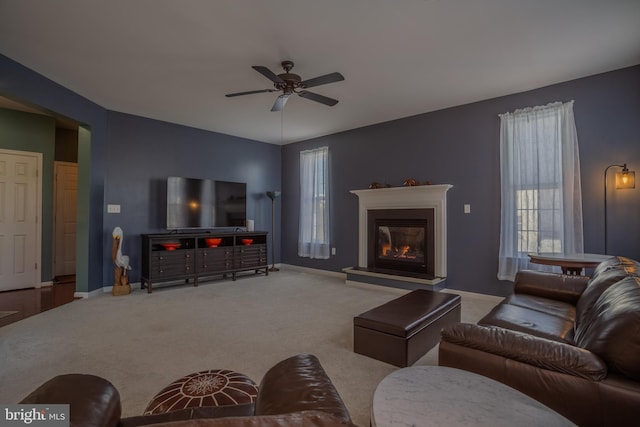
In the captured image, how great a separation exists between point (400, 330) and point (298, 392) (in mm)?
1701

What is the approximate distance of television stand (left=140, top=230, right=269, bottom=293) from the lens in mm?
4836

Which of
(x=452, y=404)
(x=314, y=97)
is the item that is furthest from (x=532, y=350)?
(x=314, y=97)

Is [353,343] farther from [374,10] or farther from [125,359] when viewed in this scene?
[374,10]

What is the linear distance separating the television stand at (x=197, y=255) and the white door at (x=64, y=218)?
2.16 meters

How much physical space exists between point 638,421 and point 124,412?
2.43m

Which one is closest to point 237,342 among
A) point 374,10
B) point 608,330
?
point 608,330

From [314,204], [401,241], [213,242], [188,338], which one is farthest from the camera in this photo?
[314,204]

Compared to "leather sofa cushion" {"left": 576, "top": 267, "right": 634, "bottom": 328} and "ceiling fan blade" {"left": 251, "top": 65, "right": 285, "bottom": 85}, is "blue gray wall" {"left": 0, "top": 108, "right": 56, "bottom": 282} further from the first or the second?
"leather sofa cushion" {"left": 576, "top": 267, "right": 634, "bottom": 328}

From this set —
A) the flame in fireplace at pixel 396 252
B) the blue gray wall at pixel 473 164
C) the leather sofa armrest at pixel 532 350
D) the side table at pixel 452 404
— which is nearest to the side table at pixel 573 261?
the blue gray wall at pixel 473 164

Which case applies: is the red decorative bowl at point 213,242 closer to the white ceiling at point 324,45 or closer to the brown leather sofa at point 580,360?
the white ceiling at point 324,45

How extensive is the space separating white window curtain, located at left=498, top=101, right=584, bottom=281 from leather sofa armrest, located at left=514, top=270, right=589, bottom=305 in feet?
3.81

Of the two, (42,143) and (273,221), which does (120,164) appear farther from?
(273,221)

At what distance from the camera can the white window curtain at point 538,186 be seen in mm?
3654

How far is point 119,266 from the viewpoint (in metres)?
4.61
